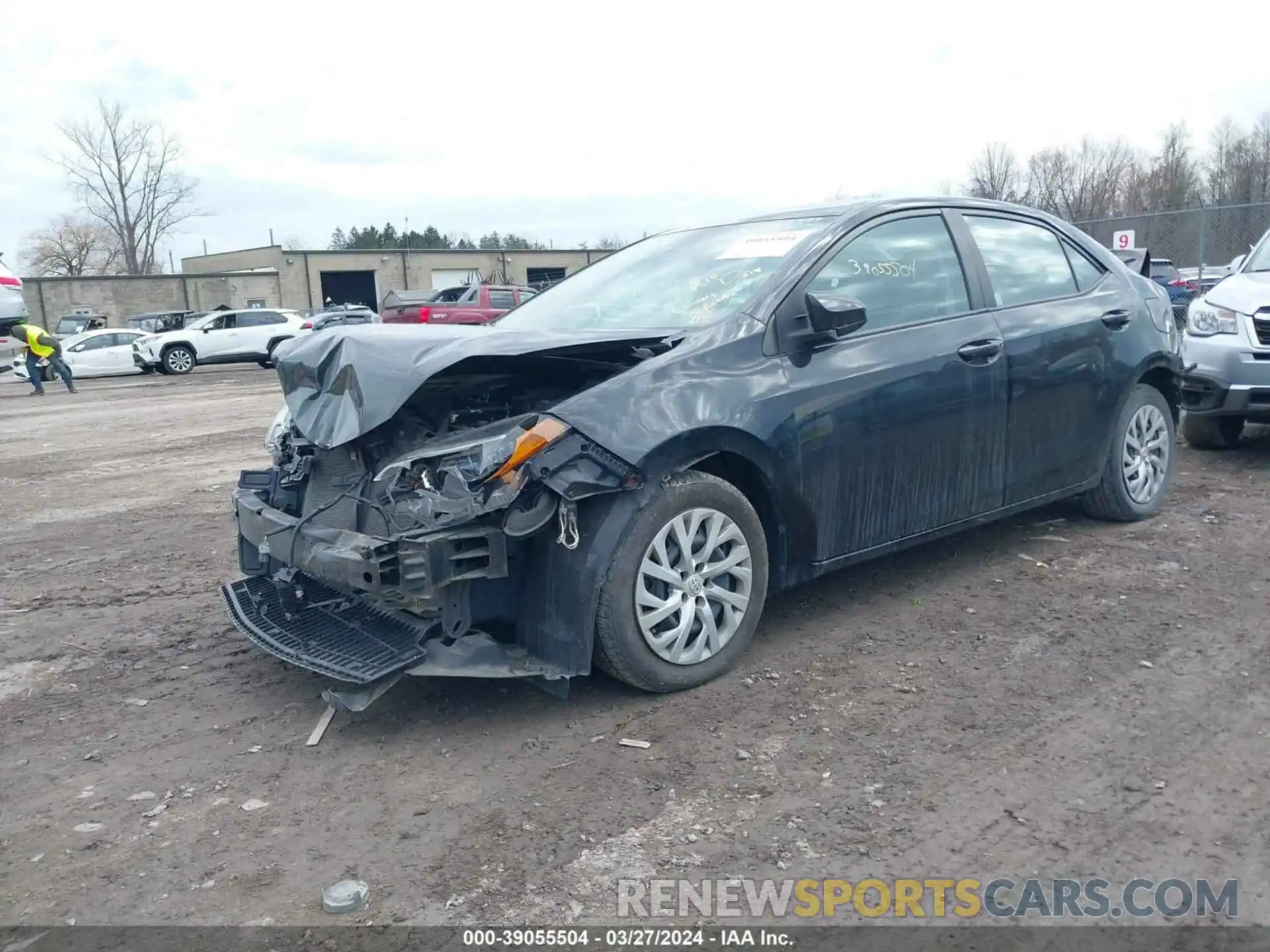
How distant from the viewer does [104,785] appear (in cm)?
341

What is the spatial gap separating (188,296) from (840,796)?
5421 centimetres

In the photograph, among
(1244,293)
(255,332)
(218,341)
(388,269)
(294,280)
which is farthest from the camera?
(388,269)

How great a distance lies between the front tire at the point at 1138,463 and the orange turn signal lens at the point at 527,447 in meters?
3.44

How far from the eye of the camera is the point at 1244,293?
24.7ft

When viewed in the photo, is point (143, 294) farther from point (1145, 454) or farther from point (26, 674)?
point (1145, 454)

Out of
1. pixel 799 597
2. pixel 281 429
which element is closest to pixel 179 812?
pixel 281 429

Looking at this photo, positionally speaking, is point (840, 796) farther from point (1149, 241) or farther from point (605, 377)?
point (1149, 241)

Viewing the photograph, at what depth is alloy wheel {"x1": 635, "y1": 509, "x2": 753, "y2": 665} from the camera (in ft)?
12.2

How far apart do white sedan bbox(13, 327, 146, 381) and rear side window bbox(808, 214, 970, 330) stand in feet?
88.6

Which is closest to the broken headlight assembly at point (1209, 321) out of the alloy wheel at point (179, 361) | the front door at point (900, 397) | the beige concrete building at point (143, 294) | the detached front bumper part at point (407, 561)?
the front door at point (900, 397)

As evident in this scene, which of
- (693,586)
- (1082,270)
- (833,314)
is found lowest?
(693,586)

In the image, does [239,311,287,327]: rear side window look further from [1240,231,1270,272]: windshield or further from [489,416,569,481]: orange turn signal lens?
[489,416,569,481]: orange turn signal lens

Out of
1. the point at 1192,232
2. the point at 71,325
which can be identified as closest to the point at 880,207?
the point at 1192,232

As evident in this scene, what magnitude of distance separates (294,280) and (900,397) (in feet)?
180
